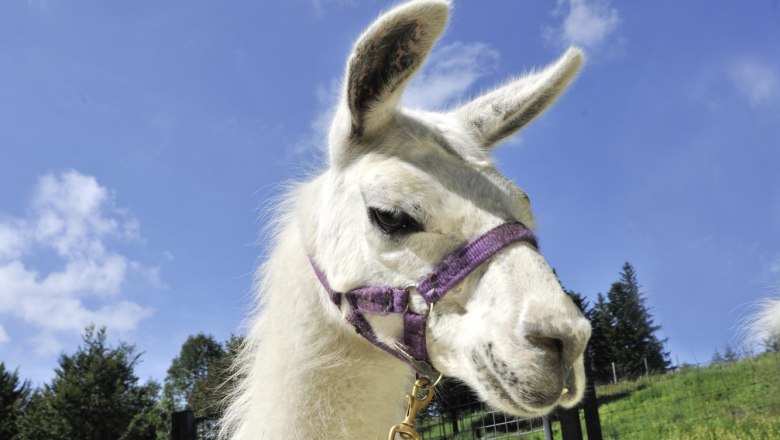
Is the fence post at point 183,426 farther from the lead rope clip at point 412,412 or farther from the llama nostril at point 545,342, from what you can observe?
the llama nostril at point 545,342

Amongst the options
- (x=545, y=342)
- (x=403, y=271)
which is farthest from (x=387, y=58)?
(x=545, y=342)

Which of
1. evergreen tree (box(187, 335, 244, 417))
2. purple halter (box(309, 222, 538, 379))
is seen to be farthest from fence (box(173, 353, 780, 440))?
purple halter (box(309, 222, 538, 379))

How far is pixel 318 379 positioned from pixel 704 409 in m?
7.60

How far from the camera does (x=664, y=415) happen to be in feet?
30.5

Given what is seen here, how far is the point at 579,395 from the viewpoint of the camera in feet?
6.97

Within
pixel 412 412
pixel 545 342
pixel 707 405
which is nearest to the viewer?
pixel 545 342

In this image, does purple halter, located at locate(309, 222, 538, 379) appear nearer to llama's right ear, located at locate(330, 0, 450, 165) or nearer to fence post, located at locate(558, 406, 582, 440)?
llama's right ear, located at locate(330, 0, 450, 165)

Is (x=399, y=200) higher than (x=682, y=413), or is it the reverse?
(x=399, y=200)

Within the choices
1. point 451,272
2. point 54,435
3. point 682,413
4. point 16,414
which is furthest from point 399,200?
point 16,414

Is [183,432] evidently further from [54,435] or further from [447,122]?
[54,435]

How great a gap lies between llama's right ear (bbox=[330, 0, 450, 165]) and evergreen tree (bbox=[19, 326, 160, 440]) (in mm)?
38715

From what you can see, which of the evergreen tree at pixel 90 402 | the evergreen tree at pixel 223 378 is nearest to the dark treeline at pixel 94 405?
the evergreen tree at pixel 90 402

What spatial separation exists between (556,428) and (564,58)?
6.29 meters

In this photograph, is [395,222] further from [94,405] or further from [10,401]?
[10,401]
